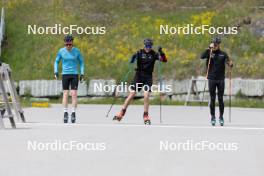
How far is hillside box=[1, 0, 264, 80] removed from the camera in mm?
34375

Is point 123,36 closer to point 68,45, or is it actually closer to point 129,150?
point 68,45

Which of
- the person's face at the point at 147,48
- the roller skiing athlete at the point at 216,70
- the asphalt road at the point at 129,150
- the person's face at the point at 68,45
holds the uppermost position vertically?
the person's face at the point at 68,45

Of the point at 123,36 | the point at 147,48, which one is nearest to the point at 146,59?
the point at 147,48

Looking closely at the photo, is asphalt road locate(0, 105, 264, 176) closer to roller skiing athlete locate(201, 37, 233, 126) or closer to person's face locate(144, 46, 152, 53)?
roller skiing athlete locate(201, 37, 233, 126)

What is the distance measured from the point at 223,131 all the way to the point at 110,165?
6.15m

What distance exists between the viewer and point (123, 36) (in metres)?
36.3

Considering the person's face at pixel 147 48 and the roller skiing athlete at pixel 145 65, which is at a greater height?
the person's face at pixel 147 48

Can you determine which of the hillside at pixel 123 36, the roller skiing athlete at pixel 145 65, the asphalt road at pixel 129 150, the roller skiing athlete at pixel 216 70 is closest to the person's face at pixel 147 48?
the roller skiing athlete at pixel 145 65

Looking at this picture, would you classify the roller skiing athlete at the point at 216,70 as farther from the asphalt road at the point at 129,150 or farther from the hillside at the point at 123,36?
the hillside at the point at 123,36

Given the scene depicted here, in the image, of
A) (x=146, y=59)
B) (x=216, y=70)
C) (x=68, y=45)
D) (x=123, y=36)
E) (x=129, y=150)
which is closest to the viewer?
(x=129, y=150)

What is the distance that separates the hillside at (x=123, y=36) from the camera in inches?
1353

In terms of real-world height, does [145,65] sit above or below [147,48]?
below

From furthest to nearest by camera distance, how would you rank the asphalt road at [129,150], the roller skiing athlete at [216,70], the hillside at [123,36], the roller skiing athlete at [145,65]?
the hillside at [123,36], the roller skiing athlete at [145,65], the roller skiing athlete at [216,70], the asphalt road at [129,150]

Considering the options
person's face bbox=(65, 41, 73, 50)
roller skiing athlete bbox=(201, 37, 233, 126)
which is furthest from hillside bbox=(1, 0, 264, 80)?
person's face bbox=(65, 41, 73, 50)
